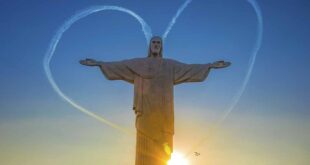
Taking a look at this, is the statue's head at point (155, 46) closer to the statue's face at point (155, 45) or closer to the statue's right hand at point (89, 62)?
the statue's face at point (155, 45)

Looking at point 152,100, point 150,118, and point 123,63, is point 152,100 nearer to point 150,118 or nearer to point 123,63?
point 150,118

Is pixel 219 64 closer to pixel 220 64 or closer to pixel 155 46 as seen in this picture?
pixel 220 64

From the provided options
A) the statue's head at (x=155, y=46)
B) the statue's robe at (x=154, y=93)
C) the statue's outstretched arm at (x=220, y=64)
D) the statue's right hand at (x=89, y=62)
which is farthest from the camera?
the statue's head at (x=155, y=46)

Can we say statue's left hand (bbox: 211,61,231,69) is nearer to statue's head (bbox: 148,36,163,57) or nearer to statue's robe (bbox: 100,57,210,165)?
statue's robe (bbox: 100,57,210,165)

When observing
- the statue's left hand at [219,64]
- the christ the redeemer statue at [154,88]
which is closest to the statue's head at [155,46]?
the christ the redeemer statue at [154,88]

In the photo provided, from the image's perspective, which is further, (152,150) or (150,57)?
(150,57)

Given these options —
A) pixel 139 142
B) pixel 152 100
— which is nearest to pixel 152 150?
pixel 139 142

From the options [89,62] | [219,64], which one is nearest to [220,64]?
[219,64]
